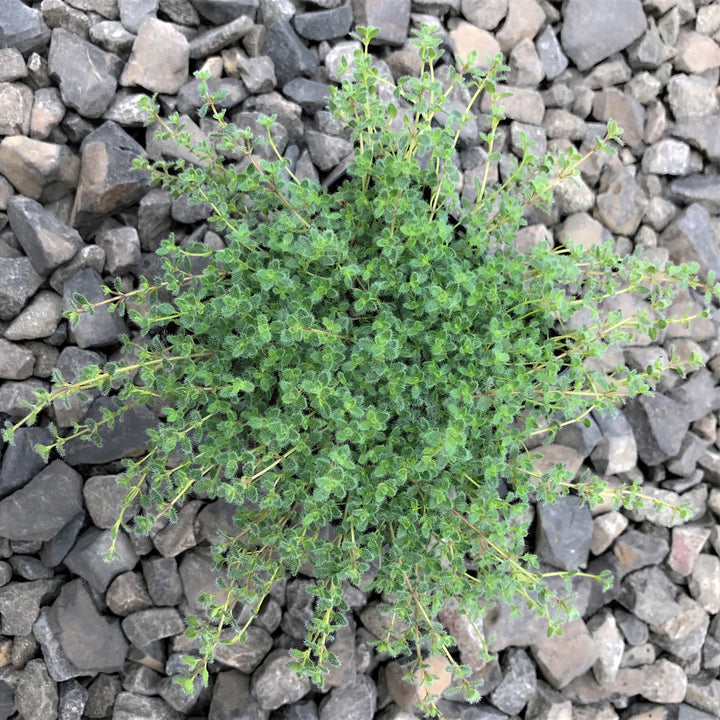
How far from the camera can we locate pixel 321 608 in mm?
2586

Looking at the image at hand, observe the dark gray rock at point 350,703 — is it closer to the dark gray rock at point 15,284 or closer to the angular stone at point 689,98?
the dark gray rock at point 15,284

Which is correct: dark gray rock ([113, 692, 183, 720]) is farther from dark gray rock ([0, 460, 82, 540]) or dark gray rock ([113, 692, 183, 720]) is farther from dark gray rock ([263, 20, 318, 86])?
dark gray rock ([263, 20, 318, 86])

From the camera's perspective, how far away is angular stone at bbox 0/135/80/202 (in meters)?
3.23

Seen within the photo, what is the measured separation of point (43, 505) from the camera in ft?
10.4

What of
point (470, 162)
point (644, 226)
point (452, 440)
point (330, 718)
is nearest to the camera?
point (452, 440)

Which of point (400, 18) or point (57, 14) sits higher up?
point (400, 18)

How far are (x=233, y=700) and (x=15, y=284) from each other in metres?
2.06

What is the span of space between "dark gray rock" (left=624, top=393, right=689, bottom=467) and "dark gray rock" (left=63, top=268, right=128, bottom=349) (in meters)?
2.55

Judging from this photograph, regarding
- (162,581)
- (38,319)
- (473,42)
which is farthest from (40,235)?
(473,42)

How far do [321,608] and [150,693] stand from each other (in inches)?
45.8

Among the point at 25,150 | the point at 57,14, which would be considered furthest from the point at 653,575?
the point at 57,14

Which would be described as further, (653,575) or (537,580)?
(653,575)

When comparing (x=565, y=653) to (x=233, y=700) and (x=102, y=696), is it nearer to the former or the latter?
(x=233, y=700)

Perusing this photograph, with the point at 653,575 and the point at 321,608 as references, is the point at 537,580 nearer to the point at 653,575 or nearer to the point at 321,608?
the point at 321,608
